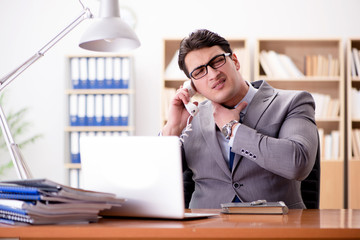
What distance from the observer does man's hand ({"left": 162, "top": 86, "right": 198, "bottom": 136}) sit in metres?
2.09

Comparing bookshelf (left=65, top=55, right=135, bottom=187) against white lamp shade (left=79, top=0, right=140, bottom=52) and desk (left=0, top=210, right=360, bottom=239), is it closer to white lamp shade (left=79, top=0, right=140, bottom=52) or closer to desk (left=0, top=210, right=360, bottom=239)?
white lamp shade (left=79, top=0, right=140, bottom=52)

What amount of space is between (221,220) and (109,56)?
3.56 metres

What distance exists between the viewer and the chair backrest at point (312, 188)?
1.95 m

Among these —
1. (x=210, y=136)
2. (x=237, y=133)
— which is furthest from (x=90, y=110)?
(x=237, y=133)

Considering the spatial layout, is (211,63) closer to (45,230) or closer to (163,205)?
(163,205)

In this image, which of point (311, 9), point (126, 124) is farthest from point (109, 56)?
point (311, 9)

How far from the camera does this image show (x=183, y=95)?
6.82 ft

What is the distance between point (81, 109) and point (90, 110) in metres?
0.09

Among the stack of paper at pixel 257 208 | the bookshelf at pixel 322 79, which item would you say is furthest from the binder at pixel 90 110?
the stack of paper at pixel 257 208

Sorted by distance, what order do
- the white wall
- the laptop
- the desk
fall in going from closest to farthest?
the desk → the laptop → the white wall

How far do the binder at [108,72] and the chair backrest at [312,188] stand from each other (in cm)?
298

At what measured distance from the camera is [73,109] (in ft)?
15.4

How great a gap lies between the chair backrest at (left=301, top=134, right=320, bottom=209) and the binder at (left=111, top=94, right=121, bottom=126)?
2.90m

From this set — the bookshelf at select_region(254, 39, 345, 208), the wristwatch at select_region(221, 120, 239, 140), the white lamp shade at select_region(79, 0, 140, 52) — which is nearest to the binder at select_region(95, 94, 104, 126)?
the bookshelf at select_region(254, 39, 345, 208)
